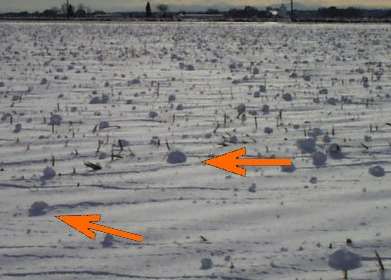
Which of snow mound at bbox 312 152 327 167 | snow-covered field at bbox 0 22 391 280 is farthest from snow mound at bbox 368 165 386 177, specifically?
snow mound at bbox 312 152 327 167

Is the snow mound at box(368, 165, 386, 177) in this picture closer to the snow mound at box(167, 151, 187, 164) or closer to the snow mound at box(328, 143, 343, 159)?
the snow mound at box(328, 143, 343, 159)

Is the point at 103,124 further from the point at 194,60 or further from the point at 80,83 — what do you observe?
the point at 194,60

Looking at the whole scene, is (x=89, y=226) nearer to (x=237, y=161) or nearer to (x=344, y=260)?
(x=344, y=260)

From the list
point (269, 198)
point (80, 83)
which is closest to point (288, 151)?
point (269, 198)

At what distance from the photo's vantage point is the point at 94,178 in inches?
152

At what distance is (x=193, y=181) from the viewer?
3.79 meters

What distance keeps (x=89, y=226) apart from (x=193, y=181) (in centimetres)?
101

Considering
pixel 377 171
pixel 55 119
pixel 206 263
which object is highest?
pixel 55 119

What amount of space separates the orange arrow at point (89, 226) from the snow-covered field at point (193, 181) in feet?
0.19

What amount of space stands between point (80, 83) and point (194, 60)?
458 centimetres

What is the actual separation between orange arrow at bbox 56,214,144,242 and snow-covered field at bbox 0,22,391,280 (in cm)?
6

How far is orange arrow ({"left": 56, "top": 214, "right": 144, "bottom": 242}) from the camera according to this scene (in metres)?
2.89

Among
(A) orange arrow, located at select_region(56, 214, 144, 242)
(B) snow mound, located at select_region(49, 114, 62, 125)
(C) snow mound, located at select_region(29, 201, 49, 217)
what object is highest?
(B) snow mound, located at select_region(49, 114, 62, 125)

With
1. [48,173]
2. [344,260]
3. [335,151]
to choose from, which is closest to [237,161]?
[335,151]
